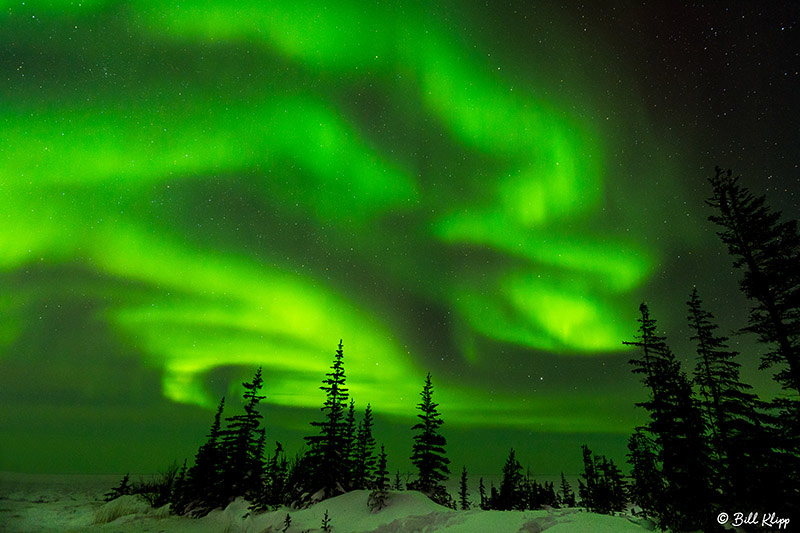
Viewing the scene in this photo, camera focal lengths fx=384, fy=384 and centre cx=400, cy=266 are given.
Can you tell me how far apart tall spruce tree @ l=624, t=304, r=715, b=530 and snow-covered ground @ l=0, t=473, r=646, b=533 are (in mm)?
3151

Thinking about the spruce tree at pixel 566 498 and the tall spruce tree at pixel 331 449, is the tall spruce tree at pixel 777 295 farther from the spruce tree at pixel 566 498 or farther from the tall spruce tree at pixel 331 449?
the spruce tree at pixel 566 498

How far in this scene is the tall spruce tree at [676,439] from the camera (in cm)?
1888

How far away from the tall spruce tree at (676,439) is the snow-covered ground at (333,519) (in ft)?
10.3

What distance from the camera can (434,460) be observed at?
1772 inches

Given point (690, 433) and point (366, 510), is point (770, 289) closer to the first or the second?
point (690, 433)

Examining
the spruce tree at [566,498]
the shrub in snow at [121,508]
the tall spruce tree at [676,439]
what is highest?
the tall spruce tree at [676,439]

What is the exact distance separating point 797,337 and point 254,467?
1560 inches

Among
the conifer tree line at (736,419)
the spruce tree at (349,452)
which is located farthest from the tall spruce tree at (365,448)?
the conifer tree line at (736,419)

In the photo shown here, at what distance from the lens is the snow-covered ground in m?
14.7

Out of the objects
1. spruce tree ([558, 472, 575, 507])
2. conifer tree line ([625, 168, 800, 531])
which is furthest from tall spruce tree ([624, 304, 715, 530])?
spruce tree ([558, 472, 575, 507])

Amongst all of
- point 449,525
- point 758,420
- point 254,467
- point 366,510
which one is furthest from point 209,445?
point 758,420

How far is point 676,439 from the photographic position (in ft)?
71.4

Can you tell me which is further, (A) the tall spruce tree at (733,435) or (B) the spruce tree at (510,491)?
(B) the spruce tree at (510,491)

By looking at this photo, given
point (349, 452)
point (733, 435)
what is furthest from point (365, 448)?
point (733, 435)
